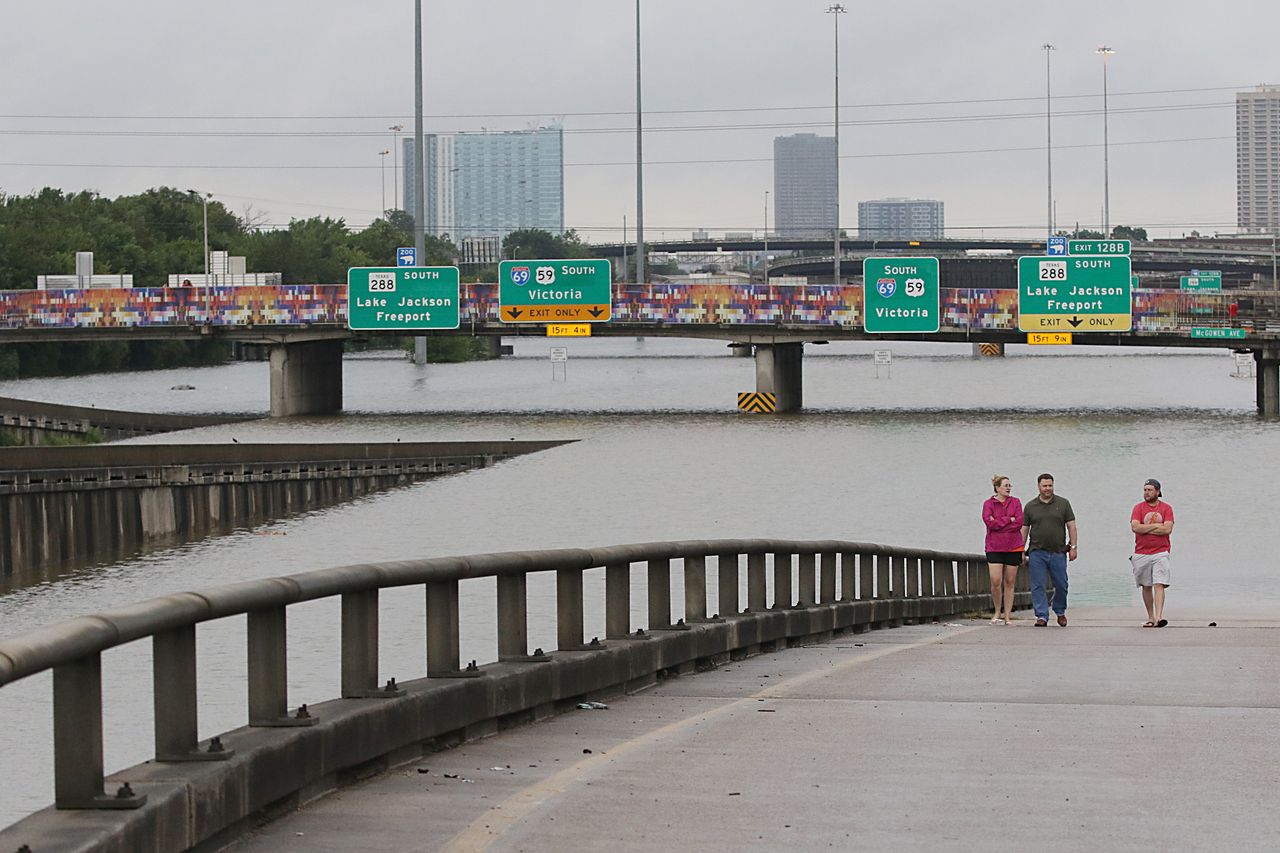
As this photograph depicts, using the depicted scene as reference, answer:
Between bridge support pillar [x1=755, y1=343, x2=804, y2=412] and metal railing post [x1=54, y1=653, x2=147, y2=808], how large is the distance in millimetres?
75665

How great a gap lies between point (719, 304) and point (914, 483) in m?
24.4

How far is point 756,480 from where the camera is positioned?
57812 millimetres

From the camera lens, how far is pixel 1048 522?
21.7m

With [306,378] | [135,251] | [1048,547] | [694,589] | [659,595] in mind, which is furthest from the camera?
[135,251]

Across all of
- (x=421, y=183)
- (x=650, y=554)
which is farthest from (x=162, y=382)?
(x=650, y=554)

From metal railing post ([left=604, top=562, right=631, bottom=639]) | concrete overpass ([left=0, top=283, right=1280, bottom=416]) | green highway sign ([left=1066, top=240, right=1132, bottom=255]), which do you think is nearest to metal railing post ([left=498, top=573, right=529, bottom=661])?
metal railing post ([left=604, top=562, right=631, bottom=639])

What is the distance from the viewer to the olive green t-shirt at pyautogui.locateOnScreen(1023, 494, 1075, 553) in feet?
71.0

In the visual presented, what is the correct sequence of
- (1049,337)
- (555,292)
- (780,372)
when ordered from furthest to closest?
(780,372)
(1049,337)
(555,292)

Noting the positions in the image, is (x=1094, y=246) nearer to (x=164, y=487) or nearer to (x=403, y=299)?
(x=403, y=299)

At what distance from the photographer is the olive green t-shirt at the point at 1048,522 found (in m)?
21.6

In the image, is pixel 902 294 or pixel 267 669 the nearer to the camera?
pixel 267 669

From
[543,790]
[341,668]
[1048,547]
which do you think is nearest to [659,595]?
[341,668]

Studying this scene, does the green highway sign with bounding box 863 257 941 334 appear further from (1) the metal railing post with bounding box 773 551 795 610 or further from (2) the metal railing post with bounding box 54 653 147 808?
(2) the metal railing post with bounding box 54 653 147 808

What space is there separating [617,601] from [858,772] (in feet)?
12.7
